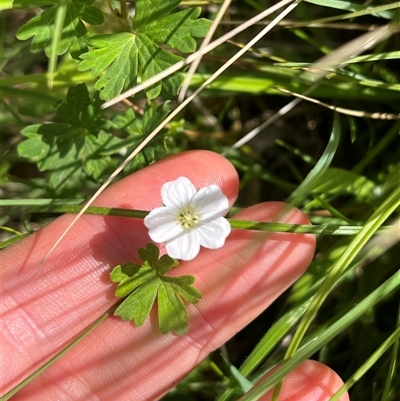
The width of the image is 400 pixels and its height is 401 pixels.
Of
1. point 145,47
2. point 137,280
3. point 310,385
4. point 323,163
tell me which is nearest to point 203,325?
point 137,280

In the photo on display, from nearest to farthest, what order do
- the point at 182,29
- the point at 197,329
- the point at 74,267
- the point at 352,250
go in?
the point at 352,250
the point at 182,29
the point at 197,329
the point at 74,267

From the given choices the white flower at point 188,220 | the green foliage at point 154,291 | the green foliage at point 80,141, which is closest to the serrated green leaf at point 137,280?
the green foliage at point 154,291

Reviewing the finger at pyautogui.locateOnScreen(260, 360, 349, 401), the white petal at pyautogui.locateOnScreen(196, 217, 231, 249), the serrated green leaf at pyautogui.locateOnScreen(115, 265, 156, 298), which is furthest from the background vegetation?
the serrated green leaf at pyautogui.locateOnScreen(115, 265, 156, 298)

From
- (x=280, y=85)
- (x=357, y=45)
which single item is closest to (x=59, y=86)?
(x=280, y=85)

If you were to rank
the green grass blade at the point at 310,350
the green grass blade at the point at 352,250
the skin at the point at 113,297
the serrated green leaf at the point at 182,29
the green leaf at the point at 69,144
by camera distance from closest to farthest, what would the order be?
the green grass blade at the point at 310,350 < the green grass blade at the point at 352,250 < the serrated green leaf at the point at 182,29 < the skin at the point at 113,297 < the green leaf at the point at 69,144

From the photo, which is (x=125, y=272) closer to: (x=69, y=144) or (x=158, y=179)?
(x=158, y=179)

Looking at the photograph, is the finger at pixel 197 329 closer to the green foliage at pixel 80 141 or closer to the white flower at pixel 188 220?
the white flower at pixel 188 220

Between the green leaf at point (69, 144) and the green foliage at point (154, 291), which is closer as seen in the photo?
the green foliage at point (154, 291)
